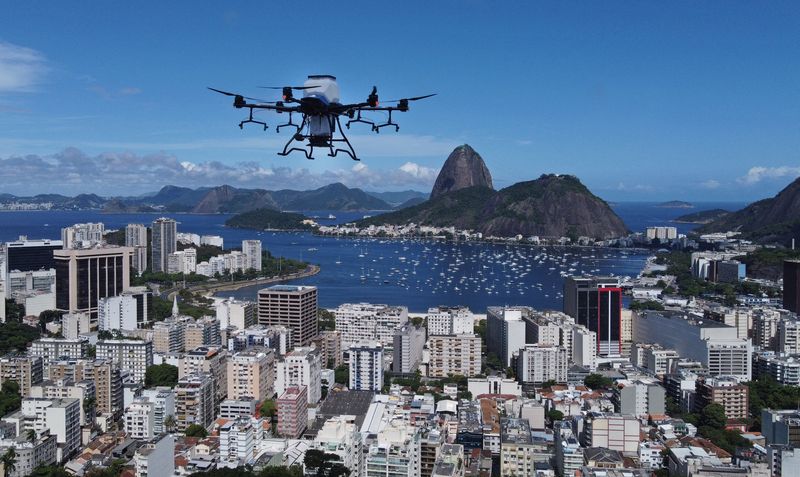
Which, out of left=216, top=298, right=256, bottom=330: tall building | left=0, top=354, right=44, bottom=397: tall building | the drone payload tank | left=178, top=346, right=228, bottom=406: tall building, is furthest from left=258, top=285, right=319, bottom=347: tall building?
the drone payload tank

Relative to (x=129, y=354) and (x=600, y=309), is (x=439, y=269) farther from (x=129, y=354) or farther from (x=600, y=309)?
(x=129, y=354)

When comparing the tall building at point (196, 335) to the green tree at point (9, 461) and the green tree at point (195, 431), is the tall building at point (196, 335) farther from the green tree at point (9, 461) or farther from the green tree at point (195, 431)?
the green tree at point (9, 461)

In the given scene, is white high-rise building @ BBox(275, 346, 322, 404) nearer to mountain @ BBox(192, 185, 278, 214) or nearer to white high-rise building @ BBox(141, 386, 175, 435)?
white high-rise building @ BBox(141, 386, 175, 435)

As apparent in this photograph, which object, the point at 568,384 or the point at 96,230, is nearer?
the point at 568,384

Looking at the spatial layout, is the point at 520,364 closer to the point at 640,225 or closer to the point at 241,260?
the point at 241,260

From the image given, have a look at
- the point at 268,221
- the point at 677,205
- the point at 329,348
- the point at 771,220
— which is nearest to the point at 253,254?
the point at 329,348

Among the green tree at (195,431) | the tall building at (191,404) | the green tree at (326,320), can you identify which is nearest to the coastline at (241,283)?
the green tree at (326,320)

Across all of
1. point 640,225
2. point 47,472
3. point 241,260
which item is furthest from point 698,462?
point 640,225

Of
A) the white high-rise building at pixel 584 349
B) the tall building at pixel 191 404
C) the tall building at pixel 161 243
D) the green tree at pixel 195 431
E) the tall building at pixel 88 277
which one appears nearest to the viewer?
the green tree at pixel 195 431
